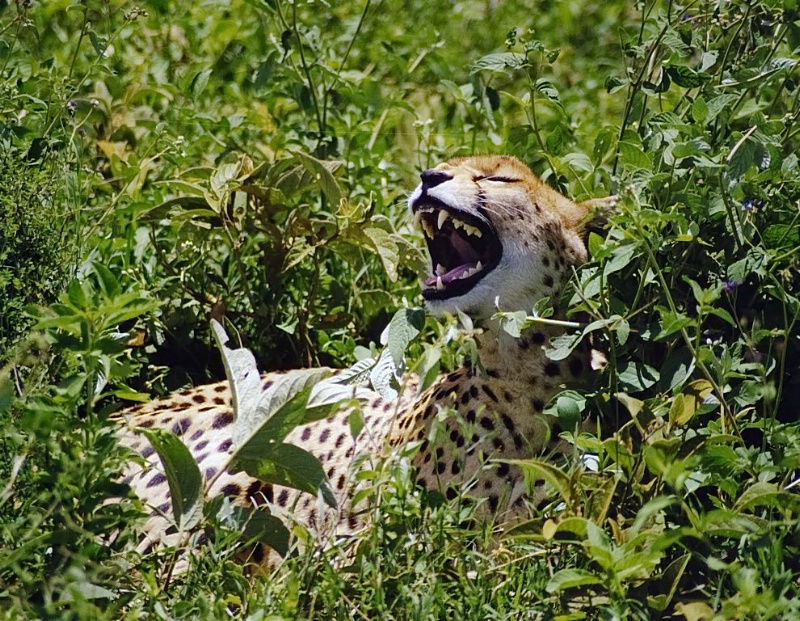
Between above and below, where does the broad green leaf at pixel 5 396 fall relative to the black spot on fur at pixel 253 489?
above

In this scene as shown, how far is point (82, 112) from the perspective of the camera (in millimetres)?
5137

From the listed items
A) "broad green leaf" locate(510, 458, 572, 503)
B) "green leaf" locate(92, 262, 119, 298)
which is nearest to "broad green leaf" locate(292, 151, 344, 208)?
"green leaf" locate(92, 262, 119, 298)

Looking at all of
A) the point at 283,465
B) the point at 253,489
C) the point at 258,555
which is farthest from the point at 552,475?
the point at 253,489

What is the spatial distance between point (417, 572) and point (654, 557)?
0.50 m

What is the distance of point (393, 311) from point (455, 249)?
30.6 inches

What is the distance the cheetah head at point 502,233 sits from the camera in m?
3.70

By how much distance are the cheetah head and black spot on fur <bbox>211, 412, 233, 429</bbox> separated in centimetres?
78

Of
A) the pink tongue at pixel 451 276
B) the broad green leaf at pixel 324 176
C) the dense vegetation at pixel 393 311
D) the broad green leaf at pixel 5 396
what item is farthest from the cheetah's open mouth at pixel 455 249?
the broad green leaf at pixel 5 396

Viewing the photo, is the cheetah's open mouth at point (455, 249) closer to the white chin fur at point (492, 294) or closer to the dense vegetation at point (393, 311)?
the white chin fur at point (492, 294)

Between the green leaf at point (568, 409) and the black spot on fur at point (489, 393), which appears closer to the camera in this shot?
the green leaf at point (568, 409)

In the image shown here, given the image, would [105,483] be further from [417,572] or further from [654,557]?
[654,557]

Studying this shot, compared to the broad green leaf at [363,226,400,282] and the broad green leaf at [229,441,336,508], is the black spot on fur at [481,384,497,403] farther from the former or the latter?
the broad green leaf at [229,441,336,508]

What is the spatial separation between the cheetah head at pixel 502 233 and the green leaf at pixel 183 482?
2.88ft

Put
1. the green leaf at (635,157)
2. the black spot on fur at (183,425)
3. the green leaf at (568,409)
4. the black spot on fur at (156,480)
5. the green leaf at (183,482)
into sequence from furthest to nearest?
the black spot on fur at (183,425)
the black spot on fur at (156,480)
the green leaf at (635,157)
the green leaf at (568,409)
the green leaf at (183,482)
